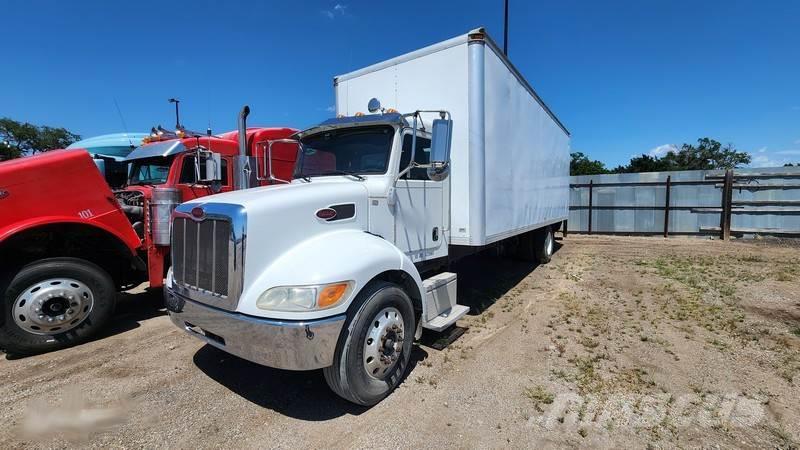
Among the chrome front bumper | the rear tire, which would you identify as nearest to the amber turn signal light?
the chrome front bumper

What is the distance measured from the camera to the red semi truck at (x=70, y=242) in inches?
154

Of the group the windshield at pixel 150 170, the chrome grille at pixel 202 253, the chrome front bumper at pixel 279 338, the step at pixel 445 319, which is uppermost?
the windshield at pixel 150 170

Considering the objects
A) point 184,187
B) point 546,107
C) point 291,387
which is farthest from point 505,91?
point 184,187

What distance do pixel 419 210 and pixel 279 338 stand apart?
2074mm

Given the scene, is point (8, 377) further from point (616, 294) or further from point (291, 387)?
point (616, 294)

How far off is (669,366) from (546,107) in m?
5.59

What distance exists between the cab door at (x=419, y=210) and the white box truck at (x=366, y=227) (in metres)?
0.02

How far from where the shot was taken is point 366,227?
3492 millimetres

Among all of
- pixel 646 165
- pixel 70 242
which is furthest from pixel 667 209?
pixel 646 165

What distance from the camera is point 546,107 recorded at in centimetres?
782

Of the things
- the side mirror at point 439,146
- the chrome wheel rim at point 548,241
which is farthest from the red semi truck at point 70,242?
the chrome wheel rim at point 548,241

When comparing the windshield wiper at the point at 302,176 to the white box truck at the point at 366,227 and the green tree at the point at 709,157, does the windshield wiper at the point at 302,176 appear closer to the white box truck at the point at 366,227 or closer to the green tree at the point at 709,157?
the white box truck at the point at 366,227

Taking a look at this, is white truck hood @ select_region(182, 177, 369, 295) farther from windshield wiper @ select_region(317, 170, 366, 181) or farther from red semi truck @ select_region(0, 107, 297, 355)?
red semi truck @ select_region(0, 107, 297, 355)

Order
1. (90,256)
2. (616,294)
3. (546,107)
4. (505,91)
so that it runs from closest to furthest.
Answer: (90,256), (505,91), (616,294), (546,107)
